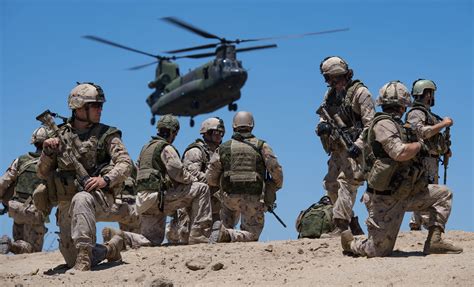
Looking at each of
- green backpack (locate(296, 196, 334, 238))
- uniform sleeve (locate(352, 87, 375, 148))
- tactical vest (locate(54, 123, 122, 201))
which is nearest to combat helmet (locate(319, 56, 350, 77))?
uniform sleeve (locate(352, 87, 375, 148))

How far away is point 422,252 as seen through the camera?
10734mm

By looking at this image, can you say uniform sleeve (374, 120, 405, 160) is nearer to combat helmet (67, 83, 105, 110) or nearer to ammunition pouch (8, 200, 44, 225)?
combat helmet (67, 83, 105, 110)

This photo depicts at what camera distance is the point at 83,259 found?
10.7 m

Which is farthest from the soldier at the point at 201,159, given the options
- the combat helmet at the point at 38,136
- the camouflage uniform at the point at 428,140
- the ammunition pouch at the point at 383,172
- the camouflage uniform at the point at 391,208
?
the ammunition pouch at the point at 383,172

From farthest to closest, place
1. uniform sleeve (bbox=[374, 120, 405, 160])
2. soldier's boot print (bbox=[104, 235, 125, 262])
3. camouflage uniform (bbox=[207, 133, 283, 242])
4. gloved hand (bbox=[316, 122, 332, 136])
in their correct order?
camouflage uniform (bbox=[207, 133, 283, 242]) < gloved hand (bbox=[316, 122, 332, 136]) < soldier's boot print (bbox=[104, 235, 125, 262]) < uniform sleeve (bbox=[374, 120, 405, 160])

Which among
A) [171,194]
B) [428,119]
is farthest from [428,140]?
[171,194]

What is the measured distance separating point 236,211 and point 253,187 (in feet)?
1.75

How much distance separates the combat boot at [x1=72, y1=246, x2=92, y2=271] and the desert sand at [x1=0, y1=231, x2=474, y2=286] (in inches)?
4.7

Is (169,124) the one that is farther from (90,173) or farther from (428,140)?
(428,140)

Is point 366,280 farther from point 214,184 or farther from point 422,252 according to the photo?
point 214,184

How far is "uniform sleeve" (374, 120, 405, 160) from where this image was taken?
9992mm

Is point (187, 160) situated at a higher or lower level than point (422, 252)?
higher

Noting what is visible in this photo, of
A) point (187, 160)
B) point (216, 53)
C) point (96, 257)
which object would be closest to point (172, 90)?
point (216, 53)

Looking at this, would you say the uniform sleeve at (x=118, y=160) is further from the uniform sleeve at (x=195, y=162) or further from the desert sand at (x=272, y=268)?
the uniform sleeve at (x=195, y=162)
